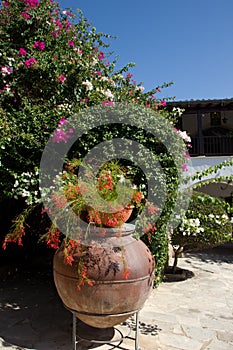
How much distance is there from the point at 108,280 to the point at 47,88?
3785mm

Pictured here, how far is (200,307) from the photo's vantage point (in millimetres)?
5051

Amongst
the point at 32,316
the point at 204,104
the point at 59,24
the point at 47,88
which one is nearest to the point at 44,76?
the point at 47,88

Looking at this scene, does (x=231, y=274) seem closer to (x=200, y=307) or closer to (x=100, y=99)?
(x=200, y=307)

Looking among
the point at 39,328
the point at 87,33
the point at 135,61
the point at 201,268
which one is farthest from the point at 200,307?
the point at 87,33

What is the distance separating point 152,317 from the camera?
4.49 meters

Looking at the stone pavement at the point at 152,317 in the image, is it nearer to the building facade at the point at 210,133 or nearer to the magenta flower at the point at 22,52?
the magenta flower at the point at 22,52

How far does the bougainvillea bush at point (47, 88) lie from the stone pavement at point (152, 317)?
2.68ft

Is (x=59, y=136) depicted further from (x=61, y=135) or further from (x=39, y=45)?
(x=39, y=45)

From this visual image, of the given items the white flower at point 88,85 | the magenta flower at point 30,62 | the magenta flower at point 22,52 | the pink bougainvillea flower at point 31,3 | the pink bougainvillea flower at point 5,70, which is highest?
the pink bougainvillea flower at point 31,3

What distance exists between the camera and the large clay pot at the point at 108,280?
3.05 m

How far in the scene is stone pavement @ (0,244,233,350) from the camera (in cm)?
365

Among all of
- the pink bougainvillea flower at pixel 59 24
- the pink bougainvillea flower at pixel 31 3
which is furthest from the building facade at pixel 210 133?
the pink bougainvillea flower at pixel 31 3

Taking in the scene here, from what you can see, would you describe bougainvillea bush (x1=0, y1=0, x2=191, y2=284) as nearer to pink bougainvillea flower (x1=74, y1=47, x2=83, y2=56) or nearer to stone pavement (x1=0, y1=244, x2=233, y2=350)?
pink bougainvillea flower (x1=74, y1=47, x2=83, y2=56)

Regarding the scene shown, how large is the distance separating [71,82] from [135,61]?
1862mm
